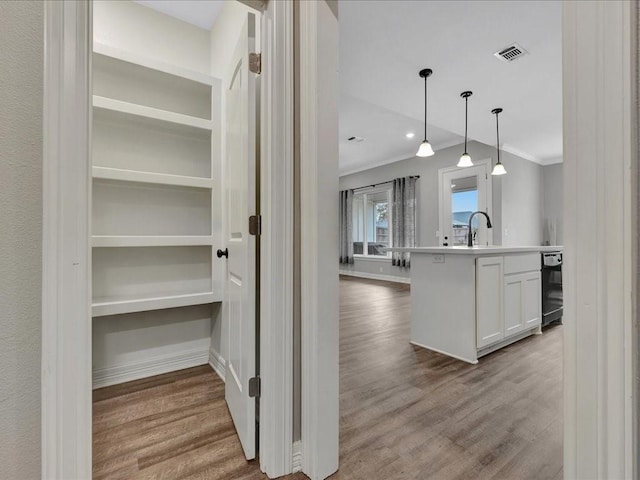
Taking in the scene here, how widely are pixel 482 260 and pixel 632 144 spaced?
203 cm

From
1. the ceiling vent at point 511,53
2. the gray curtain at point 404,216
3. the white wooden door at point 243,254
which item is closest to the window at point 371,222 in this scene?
the gray curtain at point 404,216

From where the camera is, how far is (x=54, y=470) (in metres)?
0.79

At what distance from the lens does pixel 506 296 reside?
2.56 m

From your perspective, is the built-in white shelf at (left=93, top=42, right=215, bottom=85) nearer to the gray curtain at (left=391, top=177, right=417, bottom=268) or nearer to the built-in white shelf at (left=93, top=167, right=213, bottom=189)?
the built-in white shelf at (left=93, top=167, right=213, bottom=189)

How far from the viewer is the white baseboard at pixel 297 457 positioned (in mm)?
1229

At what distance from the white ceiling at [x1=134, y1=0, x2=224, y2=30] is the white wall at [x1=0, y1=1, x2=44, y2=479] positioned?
167 cm

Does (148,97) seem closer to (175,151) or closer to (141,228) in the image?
(175,151)

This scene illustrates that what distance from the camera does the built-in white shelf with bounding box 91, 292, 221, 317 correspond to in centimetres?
178

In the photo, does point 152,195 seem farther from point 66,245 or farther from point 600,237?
point 600,237

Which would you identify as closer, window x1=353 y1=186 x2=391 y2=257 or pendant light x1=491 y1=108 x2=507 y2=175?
pendant light x1=491 y1=108 x2=507 y2=175

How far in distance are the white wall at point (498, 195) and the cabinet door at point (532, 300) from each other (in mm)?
2526

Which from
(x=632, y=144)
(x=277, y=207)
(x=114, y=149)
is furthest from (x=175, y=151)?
(x=632, y=144)

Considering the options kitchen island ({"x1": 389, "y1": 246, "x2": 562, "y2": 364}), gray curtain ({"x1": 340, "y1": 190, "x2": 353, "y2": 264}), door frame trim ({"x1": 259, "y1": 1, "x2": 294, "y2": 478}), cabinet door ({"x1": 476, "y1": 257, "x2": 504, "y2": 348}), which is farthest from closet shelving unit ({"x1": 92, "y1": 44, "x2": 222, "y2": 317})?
gray curtain ({"x1": 340, "y1": 190, "x2": 353, "y2": 264})

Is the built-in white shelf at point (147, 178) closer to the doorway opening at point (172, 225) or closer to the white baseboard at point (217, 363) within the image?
the doorway opening at point (172, 225)
